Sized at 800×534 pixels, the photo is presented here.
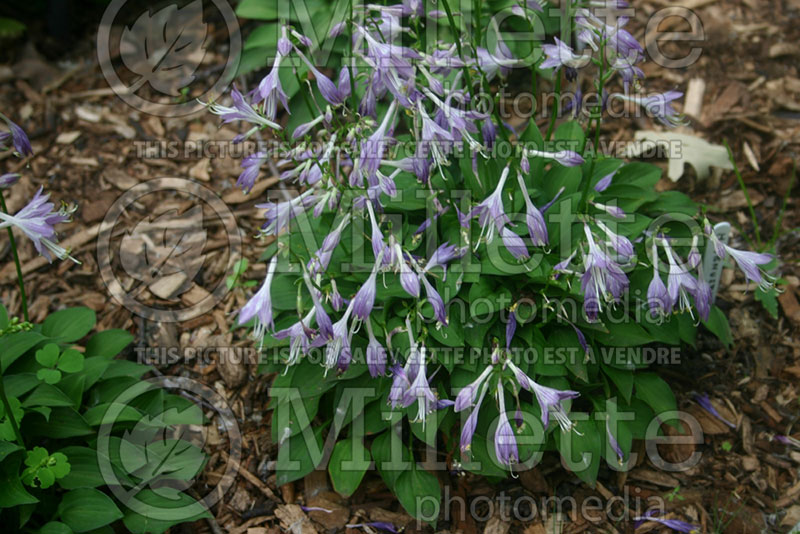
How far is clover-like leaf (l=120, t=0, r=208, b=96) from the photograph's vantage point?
18.4 feet

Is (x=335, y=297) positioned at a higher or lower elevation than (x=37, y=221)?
lower

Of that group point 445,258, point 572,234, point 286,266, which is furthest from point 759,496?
point 286,266

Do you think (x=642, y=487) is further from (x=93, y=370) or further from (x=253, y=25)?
(x=253, y=25)

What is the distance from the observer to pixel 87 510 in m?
3.01

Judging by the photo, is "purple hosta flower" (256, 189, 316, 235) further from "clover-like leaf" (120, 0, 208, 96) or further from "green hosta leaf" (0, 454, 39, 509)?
"clover-like leaf" (120, 0, 208, 96)

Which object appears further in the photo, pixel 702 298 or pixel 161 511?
pixel 161 511

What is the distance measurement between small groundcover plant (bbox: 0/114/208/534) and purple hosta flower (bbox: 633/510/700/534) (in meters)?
1.87

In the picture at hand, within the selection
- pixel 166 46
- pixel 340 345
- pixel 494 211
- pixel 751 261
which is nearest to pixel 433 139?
pixel 494 211

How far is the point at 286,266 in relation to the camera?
3609mm

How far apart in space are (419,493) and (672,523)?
43.3 inches

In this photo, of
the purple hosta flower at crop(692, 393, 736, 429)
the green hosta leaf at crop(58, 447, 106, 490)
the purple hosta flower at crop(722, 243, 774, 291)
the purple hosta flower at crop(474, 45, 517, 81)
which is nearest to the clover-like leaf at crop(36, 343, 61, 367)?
the green hosta leaf at crop(58, 447, 106, 490)

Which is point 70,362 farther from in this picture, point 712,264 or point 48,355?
point 712,264

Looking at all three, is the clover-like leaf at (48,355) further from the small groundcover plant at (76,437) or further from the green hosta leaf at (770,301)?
the green hosta leaf at (770,301)

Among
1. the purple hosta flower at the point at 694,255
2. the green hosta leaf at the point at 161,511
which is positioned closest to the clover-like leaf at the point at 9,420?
the green hosta leaf at the point at 161,511
